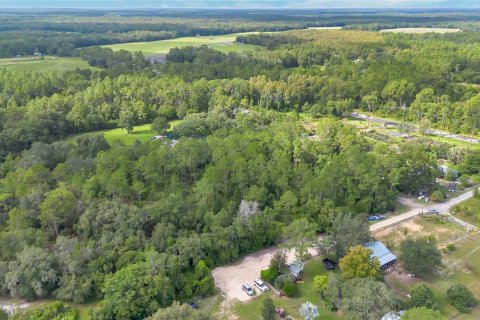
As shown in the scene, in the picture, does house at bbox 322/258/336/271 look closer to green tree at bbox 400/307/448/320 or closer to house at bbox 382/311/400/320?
house at bbox 382/311/400/320

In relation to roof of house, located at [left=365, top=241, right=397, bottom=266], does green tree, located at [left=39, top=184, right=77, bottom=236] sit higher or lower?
higher

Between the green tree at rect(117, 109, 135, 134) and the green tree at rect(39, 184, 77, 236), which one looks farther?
the green tree at rect(117, 109, 135, 134)

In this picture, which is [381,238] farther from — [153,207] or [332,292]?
[153,207]

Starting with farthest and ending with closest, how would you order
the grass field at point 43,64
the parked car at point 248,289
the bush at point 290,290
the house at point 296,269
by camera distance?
the grass field at point 43,64
the house at point 296,269
the parked car at point 248,289
the bush at point 290,290

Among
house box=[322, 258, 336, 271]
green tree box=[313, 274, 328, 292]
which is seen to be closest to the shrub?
green tree box=[313, 274, 328, 292]

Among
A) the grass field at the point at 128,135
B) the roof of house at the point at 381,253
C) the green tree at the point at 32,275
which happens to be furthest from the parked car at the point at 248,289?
the grass field at the point at 128,135

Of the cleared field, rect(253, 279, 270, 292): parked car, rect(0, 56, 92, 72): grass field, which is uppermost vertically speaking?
the cleared field

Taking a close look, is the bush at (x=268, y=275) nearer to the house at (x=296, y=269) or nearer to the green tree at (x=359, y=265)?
the house at (x=296, y=269)
